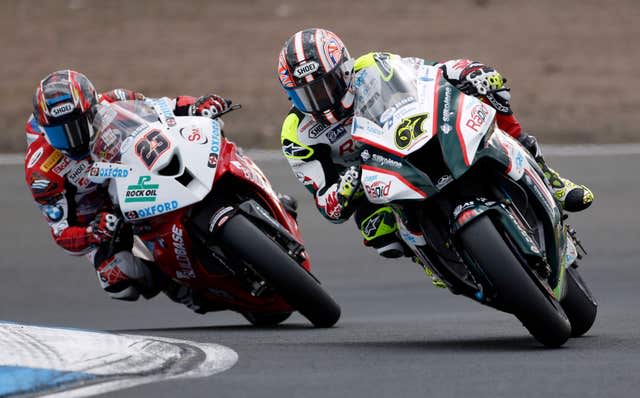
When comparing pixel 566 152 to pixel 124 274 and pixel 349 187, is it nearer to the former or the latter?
pixel 124 274

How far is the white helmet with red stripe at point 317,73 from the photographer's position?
610 cm

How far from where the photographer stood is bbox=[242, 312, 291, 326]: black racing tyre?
756cm

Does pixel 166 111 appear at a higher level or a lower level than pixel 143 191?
higher

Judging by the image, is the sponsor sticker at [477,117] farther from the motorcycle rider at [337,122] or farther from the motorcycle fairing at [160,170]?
the motorcycle fairing at [160,170]

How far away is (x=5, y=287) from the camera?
970 centimetres

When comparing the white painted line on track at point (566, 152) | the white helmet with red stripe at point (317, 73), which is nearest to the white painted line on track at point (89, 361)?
the white helmet with red stripe at point (317, 73)

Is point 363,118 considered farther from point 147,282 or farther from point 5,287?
point 5,287

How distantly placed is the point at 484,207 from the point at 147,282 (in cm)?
286

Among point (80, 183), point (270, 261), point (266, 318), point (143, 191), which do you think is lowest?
point (266, 318)

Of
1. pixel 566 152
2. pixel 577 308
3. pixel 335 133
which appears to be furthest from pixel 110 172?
pixel 566 152

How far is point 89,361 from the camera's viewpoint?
4.75 metres

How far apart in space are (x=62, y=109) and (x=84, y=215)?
2.77 ft

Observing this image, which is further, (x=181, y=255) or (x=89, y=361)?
(x=181, y=255)

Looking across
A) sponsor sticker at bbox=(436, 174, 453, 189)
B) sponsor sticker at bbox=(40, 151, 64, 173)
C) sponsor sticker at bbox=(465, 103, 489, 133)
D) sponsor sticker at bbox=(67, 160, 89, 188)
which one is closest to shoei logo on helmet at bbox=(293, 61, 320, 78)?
sponsor sticker at bbox=(465, 103, 489, 133)
